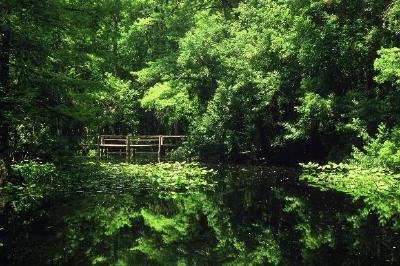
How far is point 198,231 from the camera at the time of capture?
920 cm

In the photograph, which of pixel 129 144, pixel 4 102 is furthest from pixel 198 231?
pixel 129 144

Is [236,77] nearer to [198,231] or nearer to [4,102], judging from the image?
[4,102]

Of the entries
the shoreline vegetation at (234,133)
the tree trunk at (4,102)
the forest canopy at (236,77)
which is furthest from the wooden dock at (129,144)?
the tree trunk at (4,102)

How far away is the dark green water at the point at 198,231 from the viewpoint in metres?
7.26

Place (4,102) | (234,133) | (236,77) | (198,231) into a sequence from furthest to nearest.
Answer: (236,77)
(234,133)
(4,102)
(198,231)

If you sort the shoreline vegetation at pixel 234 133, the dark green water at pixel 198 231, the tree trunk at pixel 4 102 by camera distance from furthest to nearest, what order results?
the tree trunk at pixel 4 102
the shoreline vegetation at pixel 234 133
the dark green water at pixel 198 231

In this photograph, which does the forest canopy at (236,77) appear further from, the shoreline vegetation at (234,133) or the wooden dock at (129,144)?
the wooden dock at (129,144)

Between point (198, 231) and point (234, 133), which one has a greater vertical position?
point (234, 133)

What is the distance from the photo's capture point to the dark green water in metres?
7.26

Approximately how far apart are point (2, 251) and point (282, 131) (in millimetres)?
16388

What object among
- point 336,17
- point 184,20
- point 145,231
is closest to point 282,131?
point 336,17

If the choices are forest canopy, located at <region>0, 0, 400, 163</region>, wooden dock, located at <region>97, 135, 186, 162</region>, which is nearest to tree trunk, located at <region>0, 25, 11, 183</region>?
forest canopy, located at <region>0, 0, 400, 163</region>

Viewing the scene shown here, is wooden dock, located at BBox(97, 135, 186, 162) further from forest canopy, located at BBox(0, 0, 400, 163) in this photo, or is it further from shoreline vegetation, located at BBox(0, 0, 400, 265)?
shoreline vegetation, located at BBox(0, 0, 400, 265)

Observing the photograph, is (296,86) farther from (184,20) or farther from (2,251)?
(184,20)
